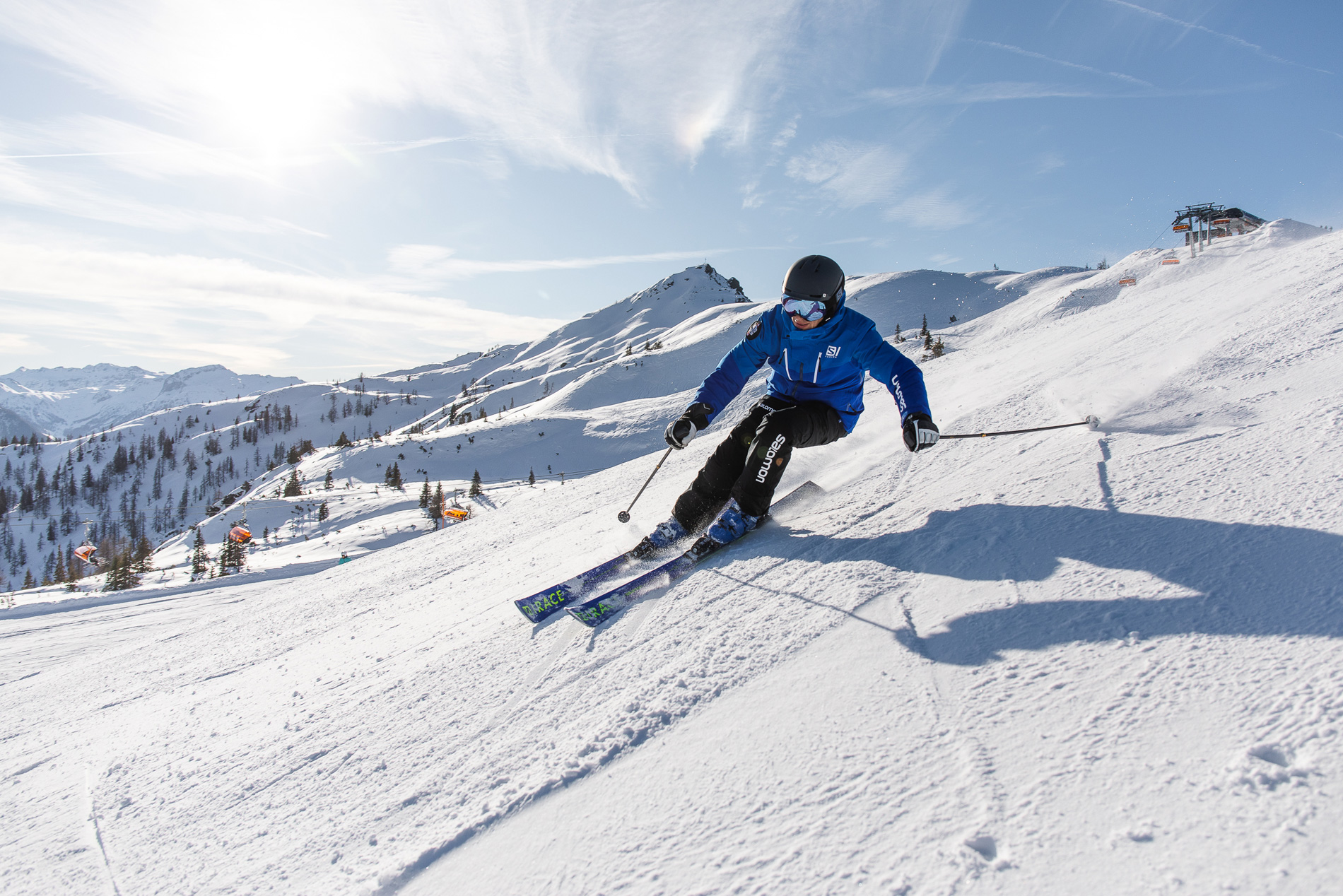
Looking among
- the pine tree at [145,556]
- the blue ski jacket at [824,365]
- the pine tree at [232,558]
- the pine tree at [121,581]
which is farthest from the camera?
the pine tree at [145,556]

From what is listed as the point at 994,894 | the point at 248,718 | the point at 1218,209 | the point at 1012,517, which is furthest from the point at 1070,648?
the point at 1218,209

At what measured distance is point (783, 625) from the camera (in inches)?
96.0

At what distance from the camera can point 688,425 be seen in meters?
4.28

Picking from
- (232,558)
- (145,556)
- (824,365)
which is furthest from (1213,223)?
(145,556)

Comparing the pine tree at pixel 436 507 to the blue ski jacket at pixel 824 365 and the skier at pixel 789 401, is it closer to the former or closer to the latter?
the blue ski jacket at pixel 824 365

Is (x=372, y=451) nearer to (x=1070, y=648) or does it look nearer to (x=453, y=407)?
(x=453, y=407)

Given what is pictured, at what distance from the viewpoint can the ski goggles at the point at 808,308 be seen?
13.1 ft

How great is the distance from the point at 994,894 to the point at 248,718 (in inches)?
131

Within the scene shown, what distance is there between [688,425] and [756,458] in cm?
66

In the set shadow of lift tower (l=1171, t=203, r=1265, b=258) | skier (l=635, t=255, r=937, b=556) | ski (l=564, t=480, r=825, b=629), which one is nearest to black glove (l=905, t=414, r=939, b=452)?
skier (l=635, t=255, r=937, b=556)

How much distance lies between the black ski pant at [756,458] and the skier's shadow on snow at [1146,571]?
114 cm

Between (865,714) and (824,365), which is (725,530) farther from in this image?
(865,714)

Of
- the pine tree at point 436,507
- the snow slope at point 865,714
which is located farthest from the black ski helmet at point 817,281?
the pine tree at point 436,507

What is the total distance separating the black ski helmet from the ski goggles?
0.9 inches
